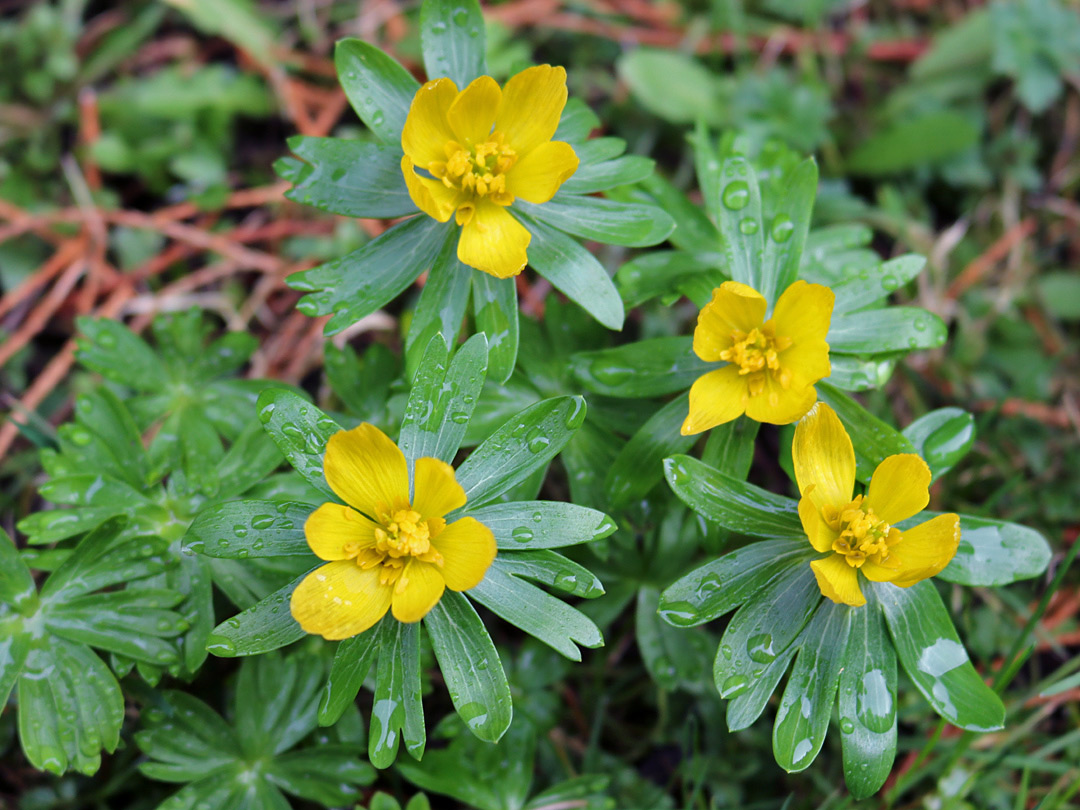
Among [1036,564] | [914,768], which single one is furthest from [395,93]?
[914,768]

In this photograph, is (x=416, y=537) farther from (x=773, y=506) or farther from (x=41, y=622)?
(x=41, y=622)

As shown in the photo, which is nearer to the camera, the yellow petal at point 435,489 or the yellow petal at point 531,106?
the yellow petal at point 435,489

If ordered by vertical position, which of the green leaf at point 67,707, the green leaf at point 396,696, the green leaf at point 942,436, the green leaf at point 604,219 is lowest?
the green leaf at point 67,707

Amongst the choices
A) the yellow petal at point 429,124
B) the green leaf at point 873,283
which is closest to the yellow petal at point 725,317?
the green leaf at point 873,283

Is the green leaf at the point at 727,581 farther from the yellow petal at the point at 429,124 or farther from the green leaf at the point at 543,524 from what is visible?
the yellow petal at the point at 429,124

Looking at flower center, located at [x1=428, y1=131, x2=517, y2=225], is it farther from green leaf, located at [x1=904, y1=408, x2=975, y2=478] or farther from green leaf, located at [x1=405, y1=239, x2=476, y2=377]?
green leaf, located at [x1=904, y1=408, x2=975, y2=478]

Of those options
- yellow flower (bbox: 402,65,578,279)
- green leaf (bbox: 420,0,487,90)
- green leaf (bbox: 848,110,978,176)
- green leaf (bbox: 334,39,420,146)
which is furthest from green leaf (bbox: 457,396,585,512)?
green leaf (bbox: 848,110,978,176)
